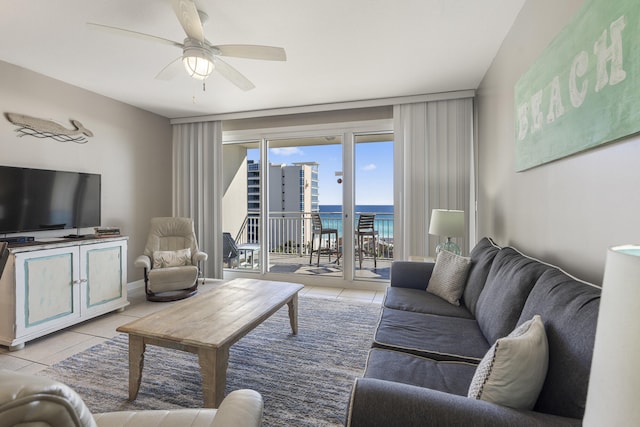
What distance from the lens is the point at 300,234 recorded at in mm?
6102

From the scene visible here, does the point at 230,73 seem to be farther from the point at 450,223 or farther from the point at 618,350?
the point at 618,350

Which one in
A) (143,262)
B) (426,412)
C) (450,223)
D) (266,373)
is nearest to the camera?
(426,412)

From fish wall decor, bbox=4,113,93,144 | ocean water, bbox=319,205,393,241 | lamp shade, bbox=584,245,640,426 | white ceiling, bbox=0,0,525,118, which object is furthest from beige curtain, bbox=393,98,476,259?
fish wall decor, bbox=4,113,93,144

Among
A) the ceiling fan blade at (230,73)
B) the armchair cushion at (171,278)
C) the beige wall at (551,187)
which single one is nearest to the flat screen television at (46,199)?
the armchair cushion at (171,278)

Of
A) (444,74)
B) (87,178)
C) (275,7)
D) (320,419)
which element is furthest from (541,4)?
(87,178)

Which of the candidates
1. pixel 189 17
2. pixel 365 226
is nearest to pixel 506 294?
pixel 189 17

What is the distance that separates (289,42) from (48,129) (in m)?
2.65

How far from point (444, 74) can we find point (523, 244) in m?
1.96

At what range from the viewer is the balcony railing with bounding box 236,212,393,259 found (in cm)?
560

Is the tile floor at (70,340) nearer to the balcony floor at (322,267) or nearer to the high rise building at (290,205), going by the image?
the balcony floor at (322,267)

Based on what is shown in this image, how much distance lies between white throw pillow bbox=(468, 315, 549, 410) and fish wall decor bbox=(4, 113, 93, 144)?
412 cm

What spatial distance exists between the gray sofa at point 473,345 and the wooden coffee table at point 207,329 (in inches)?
29.7

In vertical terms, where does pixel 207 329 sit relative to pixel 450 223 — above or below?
below

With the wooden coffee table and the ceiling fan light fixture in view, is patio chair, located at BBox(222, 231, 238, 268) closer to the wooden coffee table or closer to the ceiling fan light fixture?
the wooden coffee table
